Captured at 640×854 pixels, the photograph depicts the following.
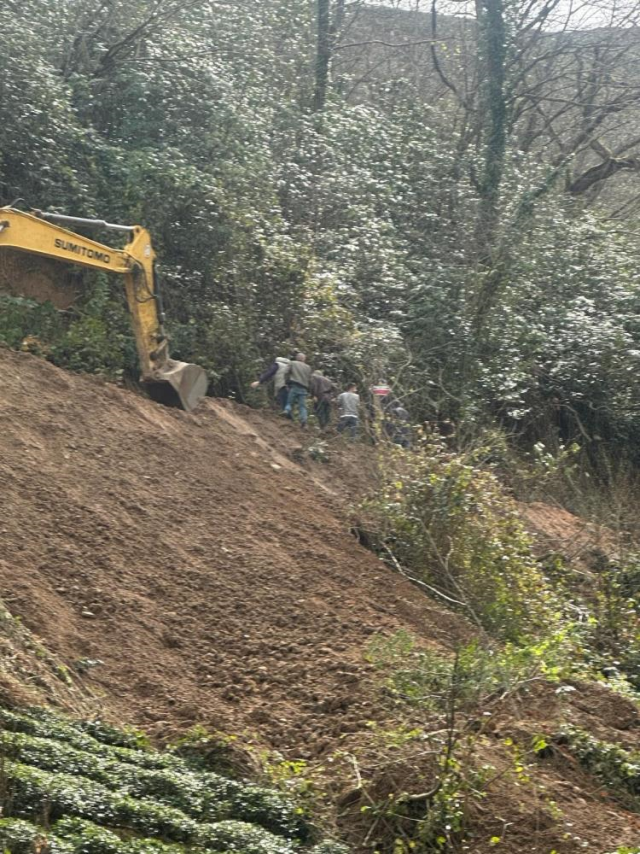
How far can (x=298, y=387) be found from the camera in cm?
1798

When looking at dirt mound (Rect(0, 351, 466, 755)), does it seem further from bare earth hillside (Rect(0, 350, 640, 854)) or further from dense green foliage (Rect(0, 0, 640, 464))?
dense green foliage (Rect(0, 0, 640, 464))

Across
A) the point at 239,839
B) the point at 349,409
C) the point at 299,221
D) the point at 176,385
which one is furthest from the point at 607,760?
the point at 299,221

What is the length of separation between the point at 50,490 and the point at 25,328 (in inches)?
208

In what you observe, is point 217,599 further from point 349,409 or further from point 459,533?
point 349,409

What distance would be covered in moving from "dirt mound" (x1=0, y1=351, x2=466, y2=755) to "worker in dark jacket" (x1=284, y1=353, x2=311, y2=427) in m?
1.79

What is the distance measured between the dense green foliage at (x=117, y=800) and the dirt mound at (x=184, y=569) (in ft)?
3.12

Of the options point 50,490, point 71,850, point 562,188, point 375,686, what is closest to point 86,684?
point 375,686

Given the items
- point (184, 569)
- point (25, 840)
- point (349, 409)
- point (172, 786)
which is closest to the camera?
point (25, 840)

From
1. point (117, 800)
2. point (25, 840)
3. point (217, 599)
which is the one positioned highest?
point (25, 840)

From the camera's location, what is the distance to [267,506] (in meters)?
13.7

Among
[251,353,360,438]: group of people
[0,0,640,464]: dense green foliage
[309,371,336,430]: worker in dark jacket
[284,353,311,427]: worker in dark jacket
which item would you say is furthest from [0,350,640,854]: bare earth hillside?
[0,0,640,464]: dense green foliage

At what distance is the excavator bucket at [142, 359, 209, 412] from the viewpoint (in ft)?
51.7

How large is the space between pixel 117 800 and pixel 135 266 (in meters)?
9.49

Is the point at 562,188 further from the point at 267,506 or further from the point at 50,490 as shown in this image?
the point at 50,490
